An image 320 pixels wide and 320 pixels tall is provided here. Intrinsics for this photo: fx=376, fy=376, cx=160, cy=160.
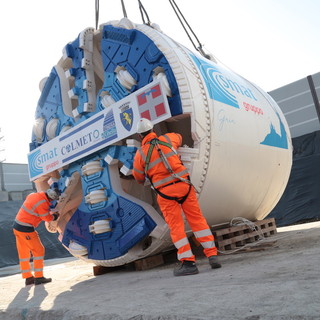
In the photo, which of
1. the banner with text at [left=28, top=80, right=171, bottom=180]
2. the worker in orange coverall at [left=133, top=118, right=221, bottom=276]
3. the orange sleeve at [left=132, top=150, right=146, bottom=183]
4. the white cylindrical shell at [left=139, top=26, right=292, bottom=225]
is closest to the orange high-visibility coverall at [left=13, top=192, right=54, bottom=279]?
the banner with text at [left=28, top=80, right=171, bottom=180]

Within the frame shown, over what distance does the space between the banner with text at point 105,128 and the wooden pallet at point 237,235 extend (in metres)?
1.90

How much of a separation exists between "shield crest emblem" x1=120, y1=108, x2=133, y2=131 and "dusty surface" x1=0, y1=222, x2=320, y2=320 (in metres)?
1.91

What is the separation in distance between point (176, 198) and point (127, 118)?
55.8 inches

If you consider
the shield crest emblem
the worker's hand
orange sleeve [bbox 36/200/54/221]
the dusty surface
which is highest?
the shield crest emblem

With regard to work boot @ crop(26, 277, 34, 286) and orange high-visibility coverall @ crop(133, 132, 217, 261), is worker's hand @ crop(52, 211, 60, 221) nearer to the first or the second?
work boot @ crop(26, 277, 34, 286)

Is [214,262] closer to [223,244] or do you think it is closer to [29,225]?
[223,244]

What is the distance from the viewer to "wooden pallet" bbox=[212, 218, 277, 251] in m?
5.28

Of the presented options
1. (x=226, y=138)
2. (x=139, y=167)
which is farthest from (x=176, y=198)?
(x=226, y=138)

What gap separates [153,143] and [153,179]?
406 millimetres

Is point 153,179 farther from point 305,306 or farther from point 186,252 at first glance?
point 305,306

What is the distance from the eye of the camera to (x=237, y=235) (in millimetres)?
5840

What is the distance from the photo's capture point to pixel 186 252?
13.4ft

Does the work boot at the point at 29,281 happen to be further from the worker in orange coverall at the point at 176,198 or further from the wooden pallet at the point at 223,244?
the worker in orange coverall at the point at 176,198

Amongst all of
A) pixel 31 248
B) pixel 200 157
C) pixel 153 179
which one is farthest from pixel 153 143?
pixel 31 248
